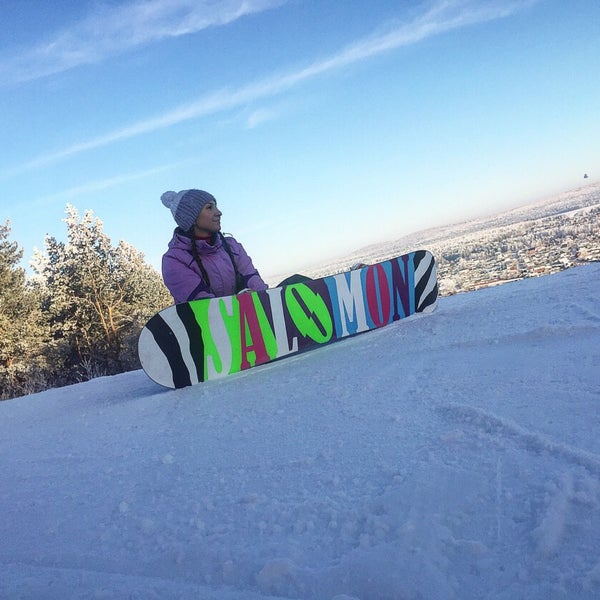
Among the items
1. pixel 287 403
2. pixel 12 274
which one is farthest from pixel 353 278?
pixel 12 274

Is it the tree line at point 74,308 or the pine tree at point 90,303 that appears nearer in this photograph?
the tree line at point 74,308

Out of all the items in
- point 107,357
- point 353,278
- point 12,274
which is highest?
point 12,274

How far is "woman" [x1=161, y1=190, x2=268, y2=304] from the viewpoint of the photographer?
3.24 m

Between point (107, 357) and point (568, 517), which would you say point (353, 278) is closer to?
point (568, 517)

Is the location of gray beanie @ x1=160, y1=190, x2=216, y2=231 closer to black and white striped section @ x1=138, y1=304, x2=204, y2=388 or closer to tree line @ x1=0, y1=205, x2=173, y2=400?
black and white striped section @ x1=138, y1=304, x2=204, y2=388

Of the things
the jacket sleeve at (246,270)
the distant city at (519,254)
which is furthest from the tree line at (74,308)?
the jacket sleeve at (246,270)

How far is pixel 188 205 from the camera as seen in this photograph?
3.39 metres

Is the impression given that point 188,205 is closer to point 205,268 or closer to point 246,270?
point 205,268

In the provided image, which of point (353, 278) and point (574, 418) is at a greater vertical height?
point (353, 278)

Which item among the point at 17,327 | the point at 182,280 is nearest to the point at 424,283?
the point at 182,280

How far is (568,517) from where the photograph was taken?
82 centimetres

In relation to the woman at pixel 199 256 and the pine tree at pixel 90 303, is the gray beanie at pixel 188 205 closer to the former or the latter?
the woman at pixel 199 256

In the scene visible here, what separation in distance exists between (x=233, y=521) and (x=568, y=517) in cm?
71

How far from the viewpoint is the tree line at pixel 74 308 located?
14.9m
